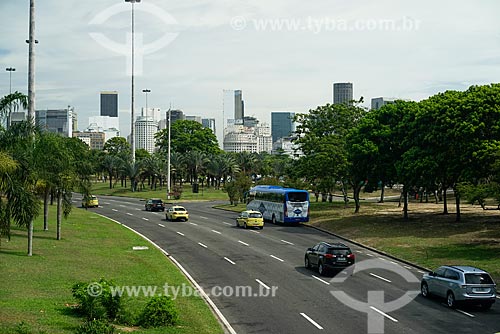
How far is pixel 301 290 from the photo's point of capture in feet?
89.3

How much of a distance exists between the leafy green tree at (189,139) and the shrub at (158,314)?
127m

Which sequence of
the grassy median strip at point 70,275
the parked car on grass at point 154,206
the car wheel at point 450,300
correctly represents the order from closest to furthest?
the grassy median strip at point 70,275
the car wheel at point 450,300
the parked car on grass at point 154,206

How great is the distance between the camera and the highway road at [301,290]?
2100 centimetres

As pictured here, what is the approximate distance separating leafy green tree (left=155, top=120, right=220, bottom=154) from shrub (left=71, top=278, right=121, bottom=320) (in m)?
126

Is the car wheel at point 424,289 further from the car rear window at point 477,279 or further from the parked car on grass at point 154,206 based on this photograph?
the parked car on grass at point 154,206

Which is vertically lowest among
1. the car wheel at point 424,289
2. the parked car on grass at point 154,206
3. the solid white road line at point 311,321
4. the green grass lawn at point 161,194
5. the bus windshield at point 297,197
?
the solid white road line at point 311,321

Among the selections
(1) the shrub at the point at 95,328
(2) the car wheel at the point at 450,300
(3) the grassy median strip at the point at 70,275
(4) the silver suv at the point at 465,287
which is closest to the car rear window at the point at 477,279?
(4) the silver suv at the point at 465,287

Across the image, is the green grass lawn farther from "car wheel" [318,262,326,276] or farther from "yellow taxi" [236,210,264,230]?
"car wheel" [318,262,326,276]

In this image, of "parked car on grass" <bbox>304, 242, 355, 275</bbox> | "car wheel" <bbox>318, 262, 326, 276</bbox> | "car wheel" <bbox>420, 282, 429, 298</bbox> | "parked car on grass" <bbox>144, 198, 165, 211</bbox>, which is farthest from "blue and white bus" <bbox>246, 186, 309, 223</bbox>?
"car wheel" <bbox>420, 282, 429, 298</bbox>

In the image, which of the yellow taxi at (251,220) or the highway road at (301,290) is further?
the yellow taxi at (251,220)

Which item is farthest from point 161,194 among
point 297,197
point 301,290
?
point 301,290

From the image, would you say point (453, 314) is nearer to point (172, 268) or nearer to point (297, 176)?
point (172, 268)

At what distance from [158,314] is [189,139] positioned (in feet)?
432

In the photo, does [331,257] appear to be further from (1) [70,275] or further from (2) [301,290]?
(1) [70,275]
